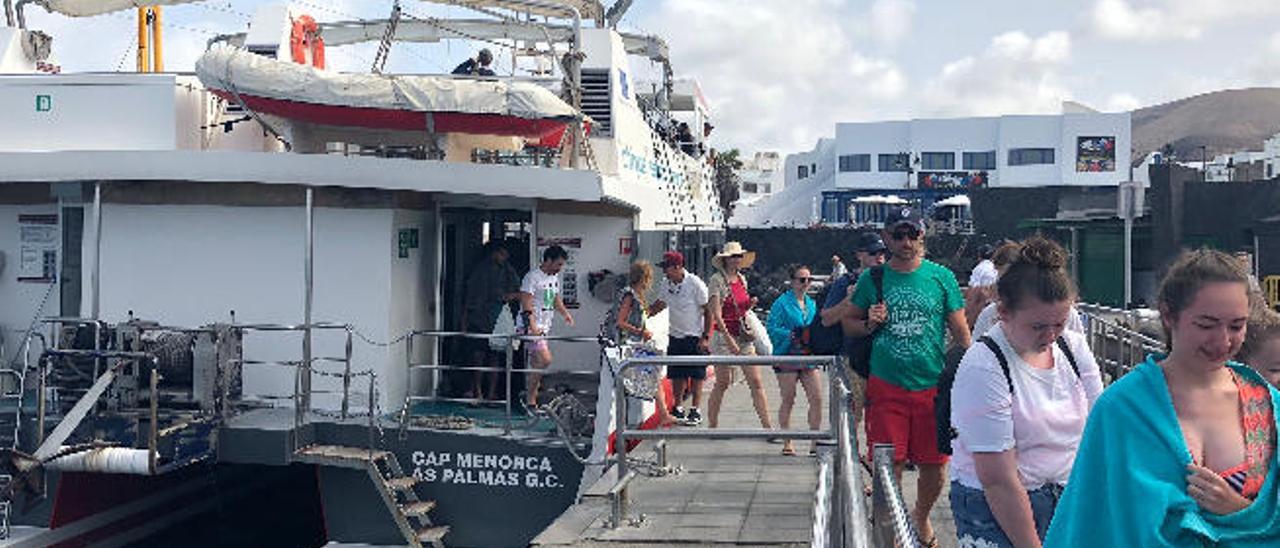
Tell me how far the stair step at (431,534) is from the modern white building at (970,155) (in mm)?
56733

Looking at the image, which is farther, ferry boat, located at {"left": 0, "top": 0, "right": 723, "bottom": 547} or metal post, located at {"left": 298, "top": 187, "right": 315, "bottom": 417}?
metal post, located at {"left": 298, "top": 187, "right": 315, "bottom": 417}

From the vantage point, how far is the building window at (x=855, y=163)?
68125 millimetres

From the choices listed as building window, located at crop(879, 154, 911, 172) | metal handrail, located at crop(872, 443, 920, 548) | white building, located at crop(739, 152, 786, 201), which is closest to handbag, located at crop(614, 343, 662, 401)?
metal handrail, located at crop(872, 443, 920, 548)

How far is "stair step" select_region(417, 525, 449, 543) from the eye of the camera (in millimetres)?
8367

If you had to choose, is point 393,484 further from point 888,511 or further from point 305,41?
point 305,41

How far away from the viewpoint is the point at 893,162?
67.4 meters

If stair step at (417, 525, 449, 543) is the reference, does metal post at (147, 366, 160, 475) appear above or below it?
above

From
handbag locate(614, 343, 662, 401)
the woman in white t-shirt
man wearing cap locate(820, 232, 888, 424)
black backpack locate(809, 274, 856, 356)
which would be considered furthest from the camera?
black backpack locate(809, 274, 856, 356)

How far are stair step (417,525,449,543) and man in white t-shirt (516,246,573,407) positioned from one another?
1.30 m

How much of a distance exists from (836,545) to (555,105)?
5781 mm

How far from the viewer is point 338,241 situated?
9758mm

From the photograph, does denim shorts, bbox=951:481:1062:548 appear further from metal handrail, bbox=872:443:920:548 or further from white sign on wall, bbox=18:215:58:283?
white sign on wall, bbox=18:215:58:283

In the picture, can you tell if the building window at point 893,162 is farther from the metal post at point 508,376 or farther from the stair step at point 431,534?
the stair step at point 431,534

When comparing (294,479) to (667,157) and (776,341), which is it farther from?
(667,157)
